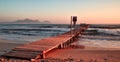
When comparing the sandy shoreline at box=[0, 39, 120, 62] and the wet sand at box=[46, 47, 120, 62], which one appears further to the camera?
the sandy shoreline at box=[0, 39, 120, 62]

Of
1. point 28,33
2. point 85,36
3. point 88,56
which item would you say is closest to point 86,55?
point 88,56

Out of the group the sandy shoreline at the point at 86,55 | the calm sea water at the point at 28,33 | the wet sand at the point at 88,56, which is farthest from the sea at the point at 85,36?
the wet sand at the point at 88,56

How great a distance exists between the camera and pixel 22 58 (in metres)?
8.82

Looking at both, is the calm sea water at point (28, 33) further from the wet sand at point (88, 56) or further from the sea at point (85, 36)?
the wet sand at point (88, 56)

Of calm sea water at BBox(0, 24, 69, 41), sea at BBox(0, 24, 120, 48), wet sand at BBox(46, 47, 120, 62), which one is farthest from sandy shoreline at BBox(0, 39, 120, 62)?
calm sea water at BBox(0, 24, 69, 41)

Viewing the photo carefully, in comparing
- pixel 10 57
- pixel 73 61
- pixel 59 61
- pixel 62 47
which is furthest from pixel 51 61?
pixel 62 47

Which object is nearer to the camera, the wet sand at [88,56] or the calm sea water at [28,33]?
the wet sand at [88,56]

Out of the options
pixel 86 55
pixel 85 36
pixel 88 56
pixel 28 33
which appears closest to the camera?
pixel 88 56

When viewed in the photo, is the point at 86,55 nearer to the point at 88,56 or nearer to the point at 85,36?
the point at 88,56

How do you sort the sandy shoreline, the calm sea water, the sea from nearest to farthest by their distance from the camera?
the sandy shoreline < the sea < the calm sea water

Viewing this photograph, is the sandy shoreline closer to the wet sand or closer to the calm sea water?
the wet sand

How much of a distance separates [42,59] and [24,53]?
2.71 feet

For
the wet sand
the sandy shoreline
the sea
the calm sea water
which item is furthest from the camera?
the calm sea water

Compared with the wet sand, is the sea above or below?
below
